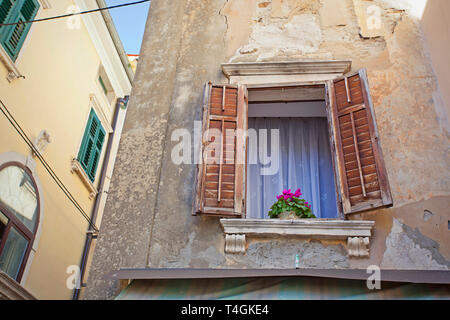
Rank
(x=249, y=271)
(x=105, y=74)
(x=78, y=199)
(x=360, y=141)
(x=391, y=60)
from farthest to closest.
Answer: (x=105, y=74) → (x=78, y=199) → (x=391, y=60) → (x=360, y=141) → (x=249, y=271)

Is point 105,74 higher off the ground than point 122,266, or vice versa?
point 105,74

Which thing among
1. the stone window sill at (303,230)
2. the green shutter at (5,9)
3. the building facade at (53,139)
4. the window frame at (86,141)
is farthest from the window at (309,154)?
the window frame at (86,141)

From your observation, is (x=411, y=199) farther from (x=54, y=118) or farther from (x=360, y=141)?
(x=54, y=118)

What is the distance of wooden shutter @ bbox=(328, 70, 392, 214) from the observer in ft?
15.2

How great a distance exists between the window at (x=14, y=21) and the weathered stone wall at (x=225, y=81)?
118 inches

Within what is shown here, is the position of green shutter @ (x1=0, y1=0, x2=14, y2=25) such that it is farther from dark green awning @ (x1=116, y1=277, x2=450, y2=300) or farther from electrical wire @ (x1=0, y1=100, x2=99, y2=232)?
dark green awning @ (x1=116, y1=277, x2=450, y2=300)

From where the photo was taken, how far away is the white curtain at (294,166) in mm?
5539

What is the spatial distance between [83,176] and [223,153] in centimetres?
696

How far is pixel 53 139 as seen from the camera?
32.9 feet

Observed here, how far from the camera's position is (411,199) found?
190 inches

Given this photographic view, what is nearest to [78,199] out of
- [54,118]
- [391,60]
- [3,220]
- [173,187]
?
[54,118]
